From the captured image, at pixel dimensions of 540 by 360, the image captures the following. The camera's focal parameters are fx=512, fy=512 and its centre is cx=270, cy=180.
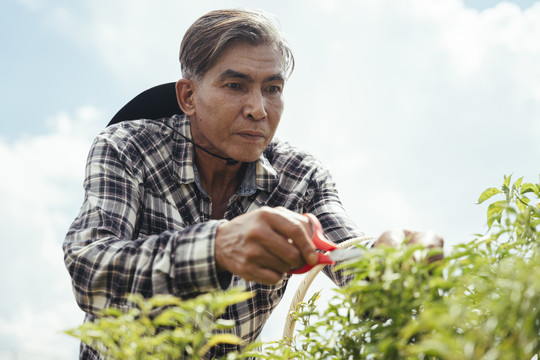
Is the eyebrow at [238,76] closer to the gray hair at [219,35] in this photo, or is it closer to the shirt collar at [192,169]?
the gray hair at [219,35]

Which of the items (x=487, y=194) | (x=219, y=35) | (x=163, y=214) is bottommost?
(x=487, y=194)

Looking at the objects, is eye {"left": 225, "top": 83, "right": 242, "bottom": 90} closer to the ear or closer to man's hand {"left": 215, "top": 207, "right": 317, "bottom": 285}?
the ear

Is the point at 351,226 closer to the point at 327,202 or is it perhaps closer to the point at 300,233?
the point at 327,202

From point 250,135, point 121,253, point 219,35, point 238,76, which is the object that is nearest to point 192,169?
point 250,135

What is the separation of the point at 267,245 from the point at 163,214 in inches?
36.8

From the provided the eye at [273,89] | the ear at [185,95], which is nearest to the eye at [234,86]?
the eye at [273,89]

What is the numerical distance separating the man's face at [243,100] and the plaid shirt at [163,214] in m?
0.18

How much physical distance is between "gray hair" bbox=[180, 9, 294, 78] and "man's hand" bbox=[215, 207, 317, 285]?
103 centimetres

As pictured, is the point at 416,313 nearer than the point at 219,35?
Yes

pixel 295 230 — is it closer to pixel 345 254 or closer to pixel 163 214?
pixel 345 254

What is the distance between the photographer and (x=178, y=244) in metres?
1.00

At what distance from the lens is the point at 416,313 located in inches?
31.6

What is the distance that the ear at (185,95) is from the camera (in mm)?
1985

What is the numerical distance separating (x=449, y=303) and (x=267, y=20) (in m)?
1.63
